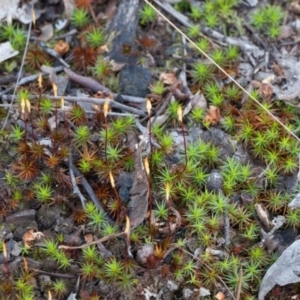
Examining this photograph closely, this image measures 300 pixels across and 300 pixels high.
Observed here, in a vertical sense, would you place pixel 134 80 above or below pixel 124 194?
above

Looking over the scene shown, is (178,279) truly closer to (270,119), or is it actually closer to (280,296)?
(280,296)

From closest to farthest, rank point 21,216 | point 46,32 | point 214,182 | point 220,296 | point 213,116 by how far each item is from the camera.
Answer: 1. point 220,296
2. point 21,216
3. point 214,182
4. point 213,116
5. point 46,32

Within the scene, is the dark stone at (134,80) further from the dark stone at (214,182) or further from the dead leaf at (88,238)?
the dead leaf at (88,238)

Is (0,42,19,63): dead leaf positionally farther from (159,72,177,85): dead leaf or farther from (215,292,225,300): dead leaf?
(215,292,225,300): dead leaf

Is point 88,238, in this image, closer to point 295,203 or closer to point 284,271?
point 284,271

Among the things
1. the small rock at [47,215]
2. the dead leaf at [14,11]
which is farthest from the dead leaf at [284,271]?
the dead leaf at [14,11]

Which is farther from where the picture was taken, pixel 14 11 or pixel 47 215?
pixel 14 11

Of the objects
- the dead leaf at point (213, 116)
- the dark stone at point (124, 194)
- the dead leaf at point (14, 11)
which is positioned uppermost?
the dead leaf at point (14, 11)

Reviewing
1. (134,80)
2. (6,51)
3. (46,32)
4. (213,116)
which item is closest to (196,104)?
(213,116)
